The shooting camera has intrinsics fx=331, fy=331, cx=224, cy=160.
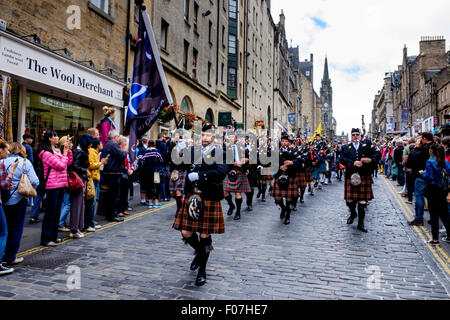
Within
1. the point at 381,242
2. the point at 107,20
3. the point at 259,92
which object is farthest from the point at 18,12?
the point at 259,92

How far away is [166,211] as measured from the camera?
9.45 m

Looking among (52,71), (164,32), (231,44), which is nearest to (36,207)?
(52,71)

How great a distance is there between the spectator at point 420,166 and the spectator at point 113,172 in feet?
22.6

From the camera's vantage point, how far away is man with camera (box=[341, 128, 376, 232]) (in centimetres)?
743

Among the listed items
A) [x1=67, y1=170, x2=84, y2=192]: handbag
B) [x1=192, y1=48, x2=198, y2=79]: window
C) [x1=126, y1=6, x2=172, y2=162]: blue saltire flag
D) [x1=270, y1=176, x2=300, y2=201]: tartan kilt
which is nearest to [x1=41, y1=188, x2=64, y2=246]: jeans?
[x1=67, y1=170, x2=84, y2=192]: handbag

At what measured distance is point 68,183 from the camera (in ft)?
20.4

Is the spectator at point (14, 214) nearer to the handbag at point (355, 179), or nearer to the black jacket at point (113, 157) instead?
the black jacket at point (113, 157)

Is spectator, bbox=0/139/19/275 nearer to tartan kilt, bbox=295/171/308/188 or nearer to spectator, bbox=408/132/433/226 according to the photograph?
spectator, bbox=408/132/433/226

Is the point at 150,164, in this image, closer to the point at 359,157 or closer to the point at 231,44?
the point at 359,157

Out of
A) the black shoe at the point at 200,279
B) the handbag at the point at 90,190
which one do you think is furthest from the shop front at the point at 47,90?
the black shoe at the point at 200,279

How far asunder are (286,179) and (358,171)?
167 centimetres

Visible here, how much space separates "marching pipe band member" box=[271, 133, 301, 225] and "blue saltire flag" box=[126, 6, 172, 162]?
3.21 m

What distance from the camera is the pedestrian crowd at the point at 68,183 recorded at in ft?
15.5
